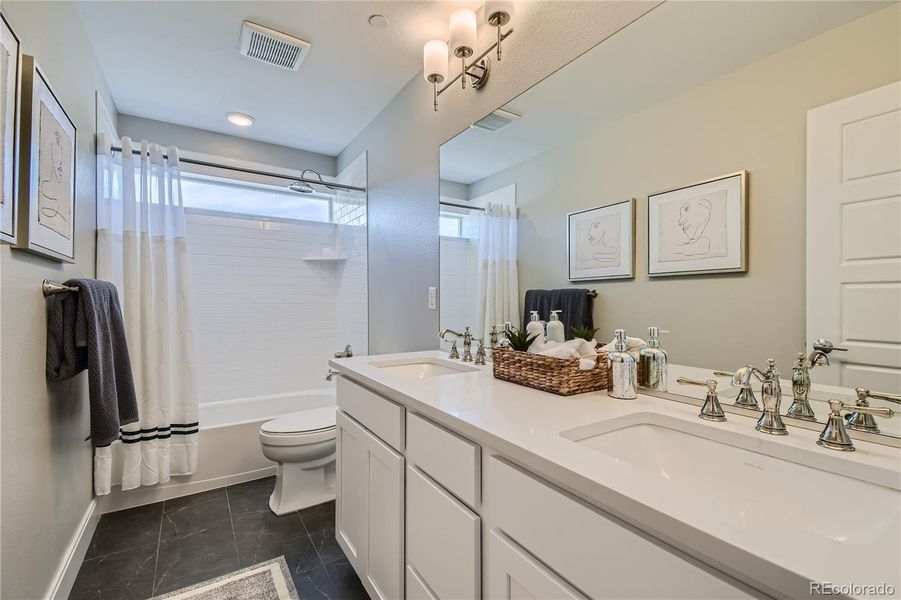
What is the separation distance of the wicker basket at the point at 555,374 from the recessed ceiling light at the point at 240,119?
251cm

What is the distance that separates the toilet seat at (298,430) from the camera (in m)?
2.15

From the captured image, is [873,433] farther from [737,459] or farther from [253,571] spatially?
[253,571]

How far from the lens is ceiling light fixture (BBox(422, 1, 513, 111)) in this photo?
144cm

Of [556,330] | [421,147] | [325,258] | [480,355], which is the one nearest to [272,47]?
[421,147]

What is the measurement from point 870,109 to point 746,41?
1.06 feet

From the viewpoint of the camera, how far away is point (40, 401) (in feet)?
4.33

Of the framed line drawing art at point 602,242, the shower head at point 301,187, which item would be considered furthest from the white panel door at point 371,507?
the shower head at point 301,187

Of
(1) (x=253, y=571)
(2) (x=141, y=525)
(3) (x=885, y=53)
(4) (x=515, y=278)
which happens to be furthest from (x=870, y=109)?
(2) (x=141, y=525)

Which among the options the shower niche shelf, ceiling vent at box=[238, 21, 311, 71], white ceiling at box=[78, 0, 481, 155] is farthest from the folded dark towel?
the shower niche shelf

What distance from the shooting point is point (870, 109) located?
71 centimetres

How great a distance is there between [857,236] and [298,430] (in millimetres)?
2322

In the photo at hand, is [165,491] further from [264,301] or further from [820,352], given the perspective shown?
[820,352]

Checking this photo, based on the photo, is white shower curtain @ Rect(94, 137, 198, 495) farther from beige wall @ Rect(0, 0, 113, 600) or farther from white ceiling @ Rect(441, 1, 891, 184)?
white ceiling @ Rect(441, 1, 891, 184)

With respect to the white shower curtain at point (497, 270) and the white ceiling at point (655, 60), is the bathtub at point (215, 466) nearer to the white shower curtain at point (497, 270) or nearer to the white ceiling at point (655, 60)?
the white shower curtain at point (497, 270)
